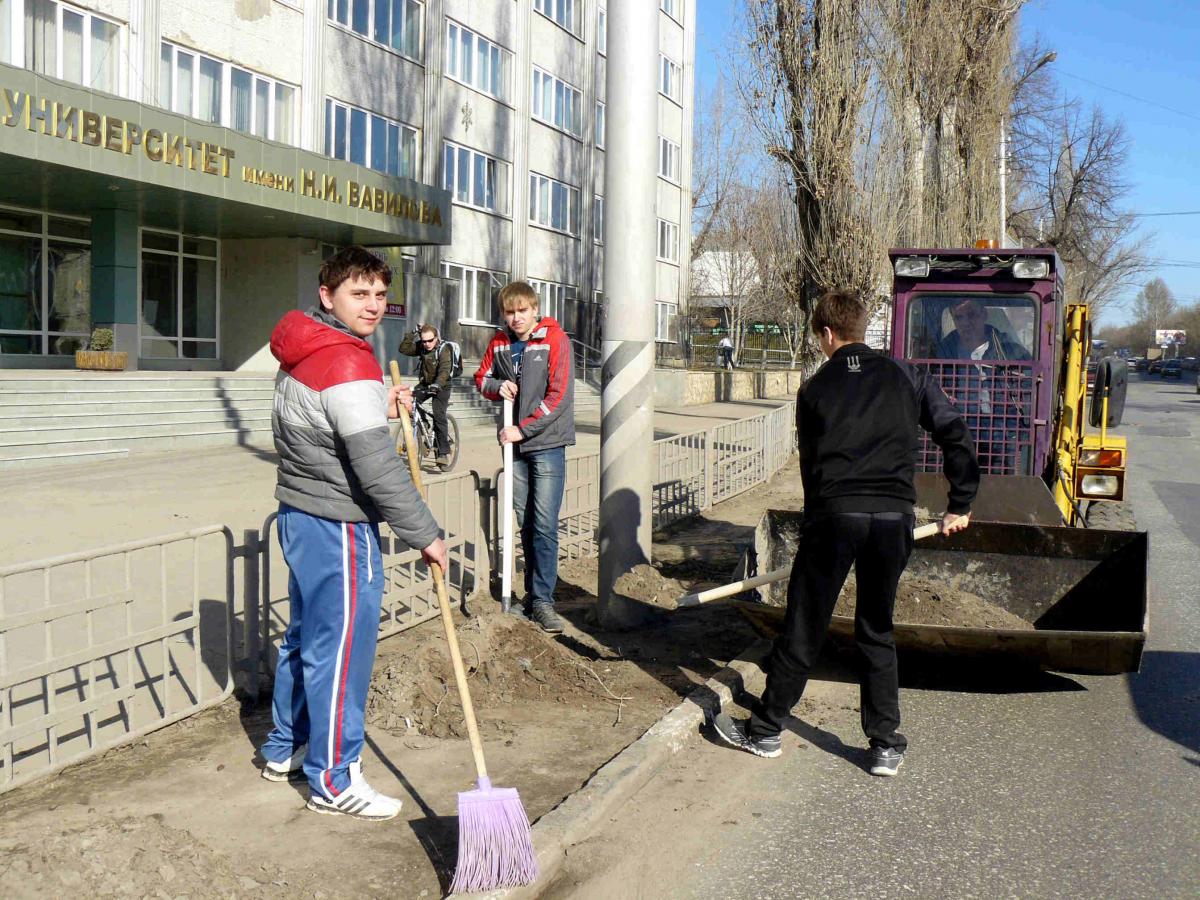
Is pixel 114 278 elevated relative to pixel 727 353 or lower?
elevated

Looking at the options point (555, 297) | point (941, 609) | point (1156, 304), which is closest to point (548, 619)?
point (941, 609)

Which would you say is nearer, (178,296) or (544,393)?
(544,393)

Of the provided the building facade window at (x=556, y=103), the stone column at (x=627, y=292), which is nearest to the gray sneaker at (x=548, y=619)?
the stone column at (x=627, y=292)

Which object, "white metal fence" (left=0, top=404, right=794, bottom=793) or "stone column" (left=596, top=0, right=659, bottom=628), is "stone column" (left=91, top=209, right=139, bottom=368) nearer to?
"white metal fence" (left=0, top=404, right=794, bottom=793)

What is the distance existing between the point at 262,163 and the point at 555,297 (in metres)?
16.0

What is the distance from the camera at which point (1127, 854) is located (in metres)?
3.83

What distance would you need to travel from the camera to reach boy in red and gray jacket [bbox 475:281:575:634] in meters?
6.43

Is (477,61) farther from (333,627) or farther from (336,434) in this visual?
(333,627)

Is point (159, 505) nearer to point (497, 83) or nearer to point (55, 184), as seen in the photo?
point (55, 184)

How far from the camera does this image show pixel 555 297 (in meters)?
36.5

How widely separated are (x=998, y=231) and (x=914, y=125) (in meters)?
10.6

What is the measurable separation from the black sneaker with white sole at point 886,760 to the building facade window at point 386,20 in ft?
80.9

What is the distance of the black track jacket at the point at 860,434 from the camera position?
443 cm

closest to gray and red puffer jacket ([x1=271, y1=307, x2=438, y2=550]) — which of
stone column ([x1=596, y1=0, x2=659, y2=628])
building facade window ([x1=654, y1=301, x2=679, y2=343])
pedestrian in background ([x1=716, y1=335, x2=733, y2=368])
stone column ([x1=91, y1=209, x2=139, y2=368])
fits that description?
stone column ([x1=596, y1=0, x2=659, y2=628])
